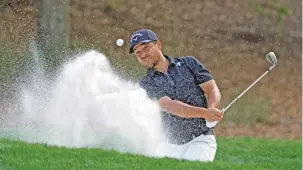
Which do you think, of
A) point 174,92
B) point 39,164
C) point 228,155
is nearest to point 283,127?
point 228,155

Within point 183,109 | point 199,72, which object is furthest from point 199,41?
point 183,109

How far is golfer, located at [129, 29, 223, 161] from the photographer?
5.47 m

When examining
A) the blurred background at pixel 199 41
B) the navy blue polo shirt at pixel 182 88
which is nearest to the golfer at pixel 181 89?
the navy blue polo shirt at pixel 182 88

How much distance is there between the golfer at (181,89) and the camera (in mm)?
5473

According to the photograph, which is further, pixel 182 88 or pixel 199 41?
pixel 199 41

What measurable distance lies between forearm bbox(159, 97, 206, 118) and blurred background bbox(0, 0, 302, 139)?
191 inches

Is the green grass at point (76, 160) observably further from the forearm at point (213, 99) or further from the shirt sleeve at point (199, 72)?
the shirt sleeve at point (199, 72)

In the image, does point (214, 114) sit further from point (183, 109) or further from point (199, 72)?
point (199, 72)

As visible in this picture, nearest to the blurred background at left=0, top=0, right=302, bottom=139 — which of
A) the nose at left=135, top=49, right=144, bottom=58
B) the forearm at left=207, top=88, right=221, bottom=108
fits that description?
the nose at left=135, top=49, right=144, bottom=58

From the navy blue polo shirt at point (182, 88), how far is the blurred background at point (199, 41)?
4.66 meters

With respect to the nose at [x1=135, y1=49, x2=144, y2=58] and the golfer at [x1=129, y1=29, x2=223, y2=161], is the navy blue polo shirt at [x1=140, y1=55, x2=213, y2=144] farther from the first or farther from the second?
the nose at [x1=135, y1=49, x2=144, y2=58]

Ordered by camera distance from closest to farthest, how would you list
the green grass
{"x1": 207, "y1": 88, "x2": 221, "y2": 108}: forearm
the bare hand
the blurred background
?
the green grass
the bare hand
{"x1": 207, "y1": 88, "x2": 221, "y2": 108}: forearm
the blurred background

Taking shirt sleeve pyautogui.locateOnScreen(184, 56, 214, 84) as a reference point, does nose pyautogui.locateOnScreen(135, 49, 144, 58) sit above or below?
above

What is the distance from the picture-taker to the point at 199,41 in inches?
575
